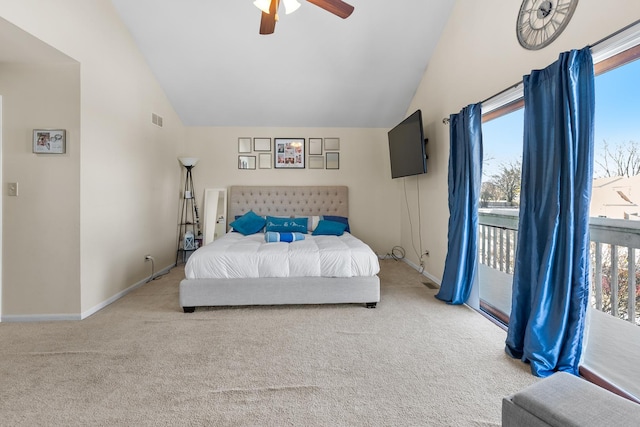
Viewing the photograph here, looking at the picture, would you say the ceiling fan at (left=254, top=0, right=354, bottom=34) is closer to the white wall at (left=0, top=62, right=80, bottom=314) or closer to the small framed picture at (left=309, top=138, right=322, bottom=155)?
the white wall at (left=0, top=62, right=80, bottom=314)

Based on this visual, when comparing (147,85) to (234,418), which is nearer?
(234,418)

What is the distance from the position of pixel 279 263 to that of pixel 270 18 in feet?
6.96

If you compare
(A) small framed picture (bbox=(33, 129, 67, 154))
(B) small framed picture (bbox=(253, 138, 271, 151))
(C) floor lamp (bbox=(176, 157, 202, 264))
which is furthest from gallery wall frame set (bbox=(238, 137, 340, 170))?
(A) small framed picture (bbox=(33, 129, 67, 154))

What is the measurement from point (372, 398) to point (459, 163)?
7.75 ft

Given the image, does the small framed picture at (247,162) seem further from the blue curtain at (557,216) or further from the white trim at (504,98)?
the blue curtain at (557,216)

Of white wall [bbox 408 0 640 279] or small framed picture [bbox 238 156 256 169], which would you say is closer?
white wall [bbox 408 0 640 279]

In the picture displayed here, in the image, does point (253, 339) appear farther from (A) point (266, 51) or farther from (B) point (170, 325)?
(A) point (266, 51)

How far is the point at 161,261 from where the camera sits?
434cm

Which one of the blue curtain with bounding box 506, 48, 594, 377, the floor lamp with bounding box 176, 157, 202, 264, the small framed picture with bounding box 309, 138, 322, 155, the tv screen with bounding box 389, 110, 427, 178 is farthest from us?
the small framed picture with bounding box 309, 138, 322, 155

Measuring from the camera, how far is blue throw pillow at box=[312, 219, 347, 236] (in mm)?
4328

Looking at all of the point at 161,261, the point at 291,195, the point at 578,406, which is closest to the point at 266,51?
the point at 291,195

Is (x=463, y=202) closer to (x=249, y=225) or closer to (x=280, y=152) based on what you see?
(x=249, y=225)

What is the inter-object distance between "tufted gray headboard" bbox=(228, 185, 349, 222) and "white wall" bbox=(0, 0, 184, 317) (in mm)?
1281

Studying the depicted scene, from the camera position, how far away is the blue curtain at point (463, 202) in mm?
2842
